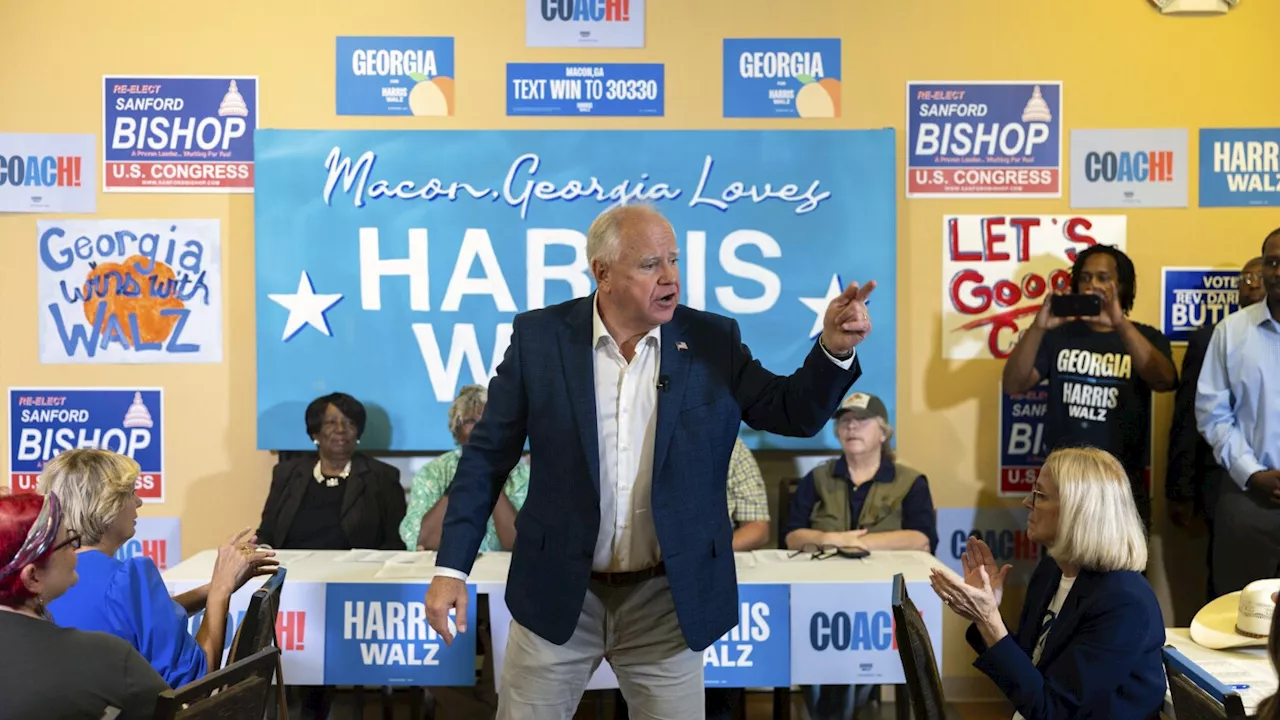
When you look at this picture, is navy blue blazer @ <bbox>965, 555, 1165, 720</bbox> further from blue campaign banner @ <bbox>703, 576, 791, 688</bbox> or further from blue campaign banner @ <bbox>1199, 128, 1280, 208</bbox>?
blue campaign banner @ <bbox>1199, 128, 1280, 208</bbox>

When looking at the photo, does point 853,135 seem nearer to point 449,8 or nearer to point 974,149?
point 974,149

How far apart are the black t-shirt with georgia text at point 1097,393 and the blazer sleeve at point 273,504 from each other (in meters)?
2.92

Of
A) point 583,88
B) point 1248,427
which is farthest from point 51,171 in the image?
point 1248,427

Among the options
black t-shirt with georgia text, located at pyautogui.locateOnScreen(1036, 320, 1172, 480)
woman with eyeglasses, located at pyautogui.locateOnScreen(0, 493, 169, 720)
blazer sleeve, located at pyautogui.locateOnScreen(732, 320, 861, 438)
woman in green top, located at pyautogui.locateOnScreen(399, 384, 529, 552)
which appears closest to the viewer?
woman with eyeglasses, located at pyautogui.locateOnScreen(0, 493, 169, 720)

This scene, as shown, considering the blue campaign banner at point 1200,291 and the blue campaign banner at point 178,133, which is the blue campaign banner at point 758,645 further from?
the blue campaign banner at point 178,133

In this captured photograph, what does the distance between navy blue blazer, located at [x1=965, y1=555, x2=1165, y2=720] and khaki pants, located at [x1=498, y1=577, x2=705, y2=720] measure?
58 cm

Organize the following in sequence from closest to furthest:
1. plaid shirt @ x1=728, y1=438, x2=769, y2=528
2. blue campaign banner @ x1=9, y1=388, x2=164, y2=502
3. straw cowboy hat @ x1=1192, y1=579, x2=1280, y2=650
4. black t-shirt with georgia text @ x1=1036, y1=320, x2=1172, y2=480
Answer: straw cowboy hat @ x1=1192, y1=579, x2=1280, y2=650 < plaid shirt @ x1=728, y1=438, x2=769, y2=528 < black t-shirt with georgia text @ x1=1036, y1=320, x2=1172, y2=480 < blue campaign banner @ x1=9, y1=388, x2=164, y2=502

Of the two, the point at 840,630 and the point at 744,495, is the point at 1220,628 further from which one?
the point at 744,495

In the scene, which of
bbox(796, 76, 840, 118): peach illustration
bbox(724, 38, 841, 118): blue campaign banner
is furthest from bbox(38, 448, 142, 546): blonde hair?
bbox(796, 76, 840, 118): peach illustration

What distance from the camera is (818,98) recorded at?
4473mm

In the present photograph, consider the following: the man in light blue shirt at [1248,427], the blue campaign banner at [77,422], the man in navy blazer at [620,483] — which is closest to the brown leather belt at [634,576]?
the man in navy blazer at [620,483]

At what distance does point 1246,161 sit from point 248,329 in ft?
13.5

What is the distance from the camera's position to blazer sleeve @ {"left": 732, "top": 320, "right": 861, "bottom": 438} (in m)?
1.95

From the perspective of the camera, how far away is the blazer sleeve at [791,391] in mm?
1951
